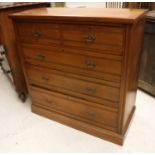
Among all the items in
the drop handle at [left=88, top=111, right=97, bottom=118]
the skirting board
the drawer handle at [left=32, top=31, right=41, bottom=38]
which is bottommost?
the skirting board

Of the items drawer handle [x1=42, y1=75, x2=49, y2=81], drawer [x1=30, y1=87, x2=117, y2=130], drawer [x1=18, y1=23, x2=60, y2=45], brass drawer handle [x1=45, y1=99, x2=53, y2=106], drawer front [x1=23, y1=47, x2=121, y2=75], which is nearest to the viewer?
drawer front [x1=23, y1=47, x2=121, y2=75]

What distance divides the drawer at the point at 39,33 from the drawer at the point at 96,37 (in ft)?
0.27

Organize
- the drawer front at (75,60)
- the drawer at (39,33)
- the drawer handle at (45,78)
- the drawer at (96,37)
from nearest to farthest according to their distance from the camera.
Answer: the drawer at (96,37) → the drawer front at (75,60) → the drawer at (39,33) → the drawer handle at (45,78)

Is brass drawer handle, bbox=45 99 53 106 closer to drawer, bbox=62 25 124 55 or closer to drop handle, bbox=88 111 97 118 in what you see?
drop handle, bbox=88 111 97 118

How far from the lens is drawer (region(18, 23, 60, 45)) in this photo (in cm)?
132

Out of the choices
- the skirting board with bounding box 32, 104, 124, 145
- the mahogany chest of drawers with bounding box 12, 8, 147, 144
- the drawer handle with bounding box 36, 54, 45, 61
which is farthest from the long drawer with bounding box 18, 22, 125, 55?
the skirting board with bounding box 32, 104, 124, 145

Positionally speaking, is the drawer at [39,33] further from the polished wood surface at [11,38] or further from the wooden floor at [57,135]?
the wooden floor at [57,135]

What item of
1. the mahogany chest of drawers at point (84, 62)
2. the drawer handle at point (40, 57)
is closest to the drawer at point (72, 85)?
the mahogany chest of drawers at point (84, 62)

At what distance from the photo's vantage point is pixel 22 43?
1.54 metres

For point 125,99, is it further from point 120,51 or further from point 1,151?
point 1,151

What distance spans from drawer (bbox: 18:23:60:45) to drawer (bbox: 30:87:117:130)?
1.58ft

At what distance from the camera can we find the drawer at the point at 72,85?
1330 millimetres

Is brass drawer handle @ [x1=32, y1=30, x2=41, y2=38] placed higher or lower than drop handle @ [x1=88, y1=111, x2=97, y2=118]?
higher

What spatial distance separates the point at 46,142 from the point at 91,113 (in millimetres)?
462
